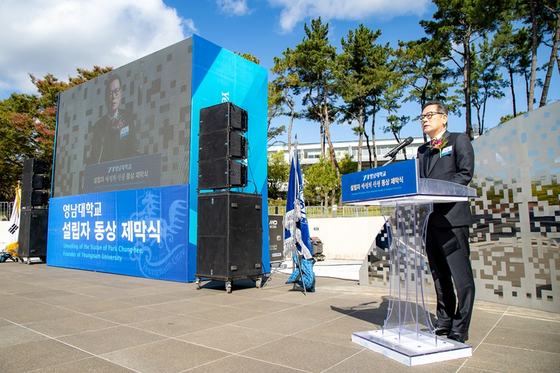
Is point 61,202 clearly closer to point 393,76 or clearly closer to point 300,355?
point 300,355

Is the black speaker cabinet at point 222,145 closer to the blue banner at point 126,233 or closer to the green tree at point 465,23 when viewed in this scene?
the blue banner at point 126,233

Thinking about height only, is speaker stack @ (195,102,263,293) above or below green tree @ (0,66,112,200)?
below

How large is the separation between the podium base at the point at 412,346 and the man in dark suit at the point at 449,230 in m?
0.20

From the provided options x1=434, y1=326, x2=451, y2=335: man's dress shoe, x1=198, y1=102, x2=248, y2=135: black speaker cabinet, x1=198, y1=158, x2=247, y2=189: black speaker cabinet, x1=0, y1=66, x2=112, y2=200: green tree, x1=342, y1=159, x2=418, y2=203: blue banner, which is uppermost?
x1=0, y1=66, x2=112, y2=200: green tree

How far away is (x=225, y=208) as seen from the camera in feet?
21.2

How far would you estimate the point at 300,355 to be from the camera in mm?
2979

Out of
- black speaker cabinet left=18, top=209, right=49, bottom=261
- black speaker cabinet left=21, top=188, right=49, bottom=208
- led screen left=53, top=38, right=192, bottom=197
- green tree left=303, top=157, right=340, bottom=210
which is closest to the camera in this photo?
led screen left=53, top=38, right=192, bottom=197

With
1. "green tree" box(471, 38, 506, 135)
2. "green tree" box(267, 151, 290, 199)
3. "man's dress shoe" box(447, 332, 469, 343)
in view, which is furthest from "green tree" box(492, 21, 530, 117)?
"man's dress shoe" box(447, 332, 469, 343)

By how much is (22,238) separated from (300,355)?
42.0ft

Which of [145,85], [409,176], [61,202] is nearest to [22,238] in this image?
[61,202]

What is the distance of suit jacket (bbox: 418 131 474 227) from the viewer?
3005mm

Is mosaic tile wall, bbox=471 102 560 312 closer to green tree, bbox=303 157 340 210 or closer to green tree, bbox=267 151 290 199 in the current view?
green tree, bbox=303 157 340 210

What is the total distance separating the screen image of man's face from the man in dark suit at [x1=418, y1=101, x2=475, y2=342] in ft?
29.1

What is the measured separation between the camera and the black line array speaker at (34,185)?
40.8 feet
